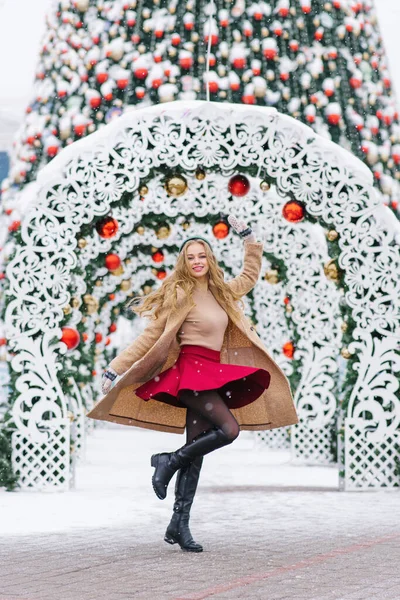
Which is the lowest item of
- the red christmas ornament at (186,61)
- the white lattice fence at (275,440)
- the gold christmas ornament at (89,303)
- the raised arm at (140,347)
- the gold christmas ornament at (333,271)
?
the white lattice fence at (275,440)

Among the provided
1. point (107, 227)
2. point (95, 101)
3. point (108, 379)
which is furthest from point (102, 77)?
point (108, 379)

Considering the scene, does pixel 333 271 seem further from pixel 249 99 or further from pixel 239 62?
pixel 239 62

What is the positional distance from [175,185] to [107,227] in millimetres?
771

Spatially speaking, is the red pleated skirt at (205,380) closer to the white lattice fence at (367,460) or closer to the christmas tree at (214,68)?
the white lattice fence at (367,460)

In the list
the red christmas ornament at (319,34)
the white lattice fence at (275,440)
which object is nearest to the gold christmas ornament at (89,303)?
the red christmas ornament at (319,34)

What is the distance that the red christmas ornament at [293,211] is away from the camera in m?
11.1

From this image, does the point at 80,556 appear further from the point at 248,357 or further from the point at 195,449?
the point at 248,357

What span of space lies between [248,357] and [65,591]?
7.28 ft

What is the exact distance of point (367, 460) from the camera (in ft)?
36.9

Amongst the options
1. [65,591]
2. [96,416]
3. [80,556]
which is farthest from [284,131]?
[65,591]

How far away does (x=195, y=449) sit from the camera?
702cm

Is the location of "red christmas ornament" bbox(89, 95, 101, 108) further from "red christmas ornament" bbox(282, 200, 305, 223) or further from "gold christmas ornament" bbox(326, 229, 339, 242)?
"gold christmas ornament" bbox(326, 229, 339, 242)

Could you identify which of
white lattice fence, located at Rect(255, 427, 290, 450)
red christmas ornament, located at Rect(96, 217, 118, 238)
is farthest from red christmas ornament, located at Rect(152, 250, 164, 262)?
red christmas ornament, located at Rect(96, 217, 118, 238)

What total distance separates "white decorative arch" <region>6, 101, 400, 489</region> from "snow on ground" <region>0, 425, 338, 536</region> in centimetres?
76
